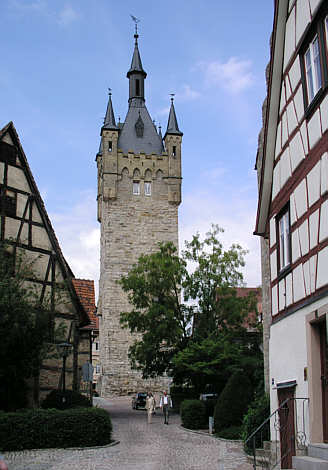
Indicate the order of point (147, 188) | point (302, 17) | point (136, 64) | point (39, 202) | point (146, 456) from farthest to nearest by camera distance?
point (136, 64), point (147, 188), point (39, 202), point (146, 456), point (302, 17)

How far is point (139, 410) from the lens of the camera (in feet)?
117

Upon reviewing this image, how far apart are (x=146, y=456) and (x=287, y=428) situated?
234 inches

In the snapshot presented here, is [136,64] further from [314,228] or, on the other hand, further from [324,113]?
[314,228]

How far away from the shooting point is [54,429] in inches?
671

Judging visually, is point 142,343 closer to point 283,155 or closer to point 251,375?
point 251,375

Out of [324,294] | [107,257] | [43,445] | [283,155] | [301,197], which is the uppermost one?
[107,257]

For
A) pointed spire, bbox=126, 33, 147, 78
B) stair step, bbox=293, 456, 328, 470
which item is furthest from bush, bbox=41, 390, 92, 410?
pointed spire, bbox=126, 33, 147, 78

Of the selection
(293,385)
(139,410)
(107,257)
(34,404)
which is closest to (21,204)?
(34,404)

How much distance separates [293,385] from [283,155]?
13.5 feet

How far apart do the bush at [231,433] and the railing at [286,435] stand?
6706mm

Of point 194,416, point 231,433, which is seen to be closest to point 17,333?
point 231,433

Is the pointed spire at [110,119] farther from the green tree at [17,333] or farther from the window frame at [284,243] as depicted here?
the window frame at [284,243]

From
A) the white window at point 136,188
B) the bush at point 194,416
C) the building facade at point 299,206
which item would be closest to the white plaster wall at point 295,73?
the building facade at point 299,206

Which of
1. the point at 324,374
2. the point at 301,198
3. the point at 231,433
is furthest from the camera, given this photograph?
the point at 231,433
